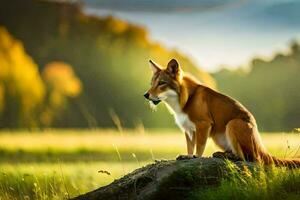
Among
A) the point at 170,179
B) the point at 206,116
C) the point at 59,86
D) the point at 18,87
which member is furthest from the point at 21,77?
the point at 170,179

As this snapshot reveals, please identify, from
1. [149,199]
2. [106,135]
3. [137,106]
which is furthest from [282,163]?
[137,106]

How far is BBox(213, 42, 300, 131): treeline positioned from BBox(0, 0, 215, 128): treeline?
1.68 m

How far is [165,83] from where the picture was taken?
447 inches

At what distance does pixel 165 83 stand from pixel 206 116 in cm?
68

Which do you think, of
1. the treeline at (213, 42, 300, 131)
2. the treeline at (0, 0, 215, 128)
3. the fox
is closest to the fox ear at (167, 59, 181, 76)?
the fox

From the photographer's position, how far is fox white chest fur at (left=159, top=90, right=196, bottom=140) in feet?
36.8

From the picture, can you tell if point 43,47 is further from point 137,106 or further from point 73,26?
point 137,106

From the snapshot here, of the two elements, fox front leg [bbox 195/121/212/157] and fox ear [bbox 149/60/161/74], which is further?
fox ear [bbox 149/60/161/74]

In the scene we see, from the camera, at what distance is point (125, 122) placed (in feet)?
109

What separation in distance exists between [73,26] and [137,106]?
7.83 meters

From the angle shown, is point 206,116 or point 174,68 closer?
point 206,116

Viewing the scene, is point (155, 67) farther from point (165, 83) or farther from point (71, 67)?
point (71, 67)

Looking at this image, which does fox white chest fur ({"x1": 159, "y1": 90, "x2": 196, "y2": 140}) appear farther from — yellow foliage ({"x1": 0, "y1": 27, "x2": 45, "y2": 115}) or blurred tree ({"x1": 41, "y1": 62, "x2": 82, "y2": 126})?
blurred tree ({"x1": 41, "y1": 62, "x2": 82, "y2": 126})

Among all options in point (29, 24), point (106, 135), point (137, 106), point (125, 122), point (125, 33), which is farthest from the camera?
point (29, 24)
